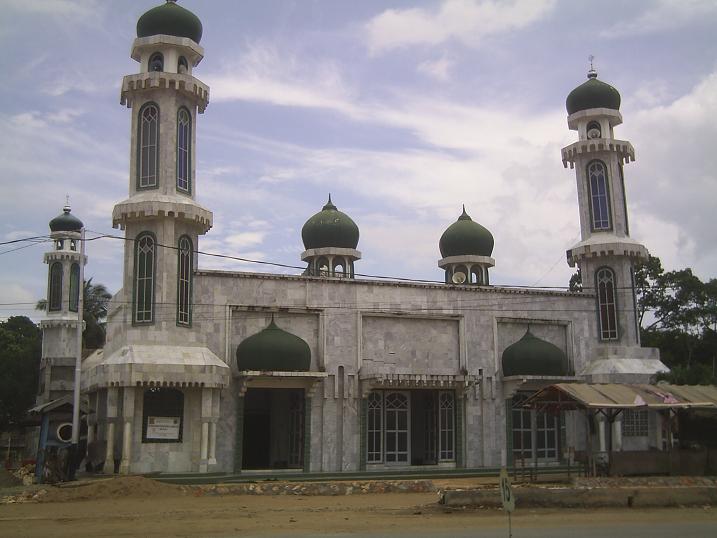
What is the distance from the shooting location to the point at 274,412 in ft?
104

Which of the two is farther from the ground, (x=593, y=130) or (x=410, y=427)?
(x=593, y=130)

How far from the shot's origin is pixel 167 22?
2855cm

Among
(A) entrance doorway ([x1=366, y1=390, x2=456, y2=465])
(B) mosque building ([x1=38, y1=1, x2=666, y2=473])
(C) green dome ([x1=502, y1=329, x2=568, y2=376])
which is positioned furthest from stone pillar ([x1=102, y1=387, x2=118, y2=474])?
(C) green dome ([x1=502, y1=329, x2=568, y2=376])

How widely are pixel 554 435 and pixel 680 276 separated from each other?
76.4ft

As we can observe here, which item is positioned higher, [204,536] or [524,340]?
[524,340]

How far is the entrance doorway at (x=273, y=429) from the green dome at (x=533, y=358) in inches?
322

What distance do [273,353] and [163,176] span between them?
6.99 m

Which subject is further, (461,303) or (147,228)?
(461,303)

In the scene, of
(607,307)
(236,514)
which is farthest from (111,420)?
(607,307)

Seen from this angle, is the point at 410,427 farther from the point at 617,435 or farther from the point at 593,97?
the point at 593,97

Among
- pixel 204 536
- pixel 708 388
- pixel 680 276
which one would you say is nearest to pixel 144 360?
pixel 204 536

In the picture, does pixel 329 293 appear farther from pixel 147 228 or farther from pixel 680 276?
pixel 680 276

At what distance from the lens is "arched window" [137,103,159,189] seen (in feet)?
90.7

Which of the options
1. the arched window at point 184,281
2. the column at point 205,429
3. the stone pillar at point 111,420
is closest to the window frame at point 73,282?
the arched window at point 184,281
